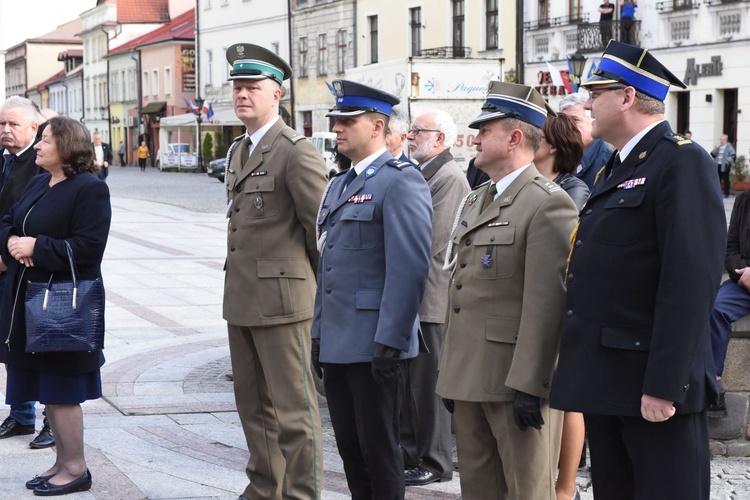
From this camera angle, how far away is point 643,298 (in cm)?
356

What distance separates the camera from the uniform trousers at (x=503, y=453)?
160 inches

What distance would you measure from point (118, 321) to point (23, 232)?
17.7 feet

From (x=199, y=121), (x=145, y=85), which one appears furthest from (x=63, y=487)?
(x=145, y=85)

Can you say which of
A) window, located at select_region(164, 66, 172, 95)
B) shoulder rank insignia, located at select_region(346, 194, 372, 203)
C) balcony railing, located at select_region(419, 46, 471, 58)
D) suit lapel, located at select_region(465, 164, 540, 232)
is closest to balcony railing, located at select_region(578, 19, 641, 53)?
balcony railing, located at select_region(419, 46, 471, 58)

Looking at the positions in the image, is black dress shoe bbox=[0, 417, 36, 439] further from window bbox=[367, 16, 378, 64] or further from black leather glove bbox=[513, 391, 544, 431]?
window bbox=[367, 16, 378, 64]

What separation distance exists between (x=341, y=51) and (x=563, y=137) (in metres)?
44.6

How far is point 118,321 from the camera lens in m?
11.0

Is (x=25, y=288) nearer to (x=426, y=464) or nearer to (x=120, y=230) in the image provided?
(x=426, y=464)

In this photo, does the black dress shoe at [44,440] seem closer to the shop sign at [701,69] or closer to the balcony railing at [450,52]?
the shop sign at [701,69]

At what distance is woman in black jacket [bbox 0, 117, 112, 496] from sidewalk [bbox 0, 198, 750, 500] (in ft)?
0.78

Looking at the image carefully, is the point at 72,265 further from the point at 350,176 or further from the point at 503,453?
the point at 503,453

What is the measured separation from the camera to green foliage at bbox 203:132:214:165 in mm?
60688

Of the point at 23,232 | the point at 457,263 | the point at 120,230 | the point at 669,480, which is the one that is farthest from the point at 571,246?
the point at 120,230

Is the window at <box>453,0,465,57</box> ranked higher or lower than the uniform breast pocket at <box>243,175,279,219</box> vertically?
higher
